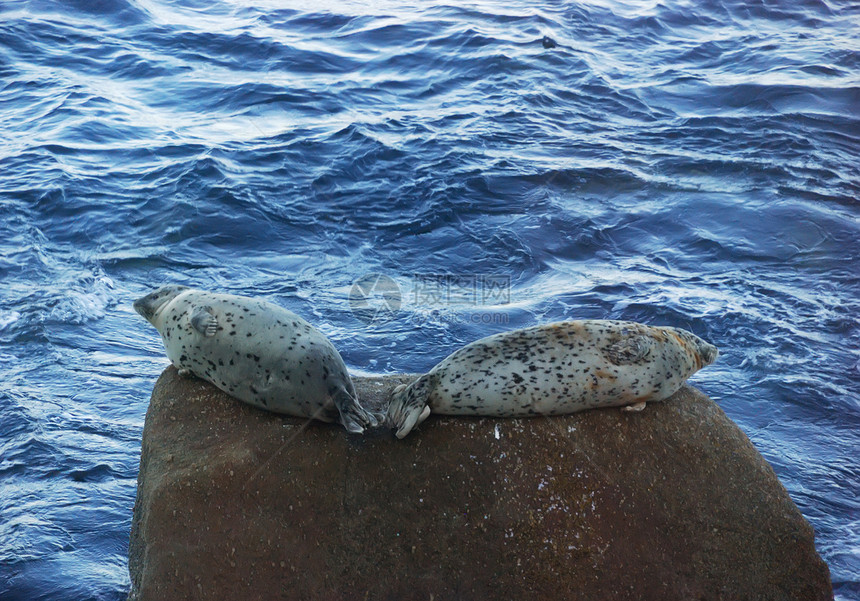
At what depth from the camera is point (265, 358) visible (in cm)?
460

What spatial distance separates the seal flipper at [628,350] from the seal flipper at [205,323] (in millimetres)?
1955

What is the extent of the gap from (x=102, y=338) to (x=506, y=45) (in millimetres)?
10039

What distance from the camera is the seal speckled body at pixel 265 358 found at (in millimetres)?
4504

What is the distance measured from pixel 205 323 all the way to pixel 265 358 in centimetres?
43

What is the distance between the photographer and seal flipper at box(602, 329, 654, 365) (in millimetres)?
4586

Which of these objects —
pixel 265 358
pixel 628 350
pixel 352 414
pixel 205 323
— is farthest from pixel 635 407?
pixel 205 323

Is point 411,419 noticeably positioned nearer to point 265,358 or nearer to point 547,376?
point 547,376

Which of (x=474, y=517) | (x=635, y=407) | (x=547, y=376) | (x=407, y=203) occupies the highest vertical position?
(x=547, y=376)

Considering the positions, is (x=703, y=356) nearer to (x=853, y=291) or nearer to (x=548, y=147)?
(x=853, y=291)

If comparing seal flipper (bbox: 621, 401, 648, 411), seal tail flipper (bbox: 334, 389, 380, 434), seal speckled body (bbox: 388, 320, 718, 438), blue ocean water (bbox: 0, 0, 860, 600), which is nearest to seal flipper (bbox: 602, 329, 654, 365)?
seal speckled body (bbox: 388, 320, 718, 438)

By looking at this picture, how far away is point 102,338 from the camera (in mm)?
7922

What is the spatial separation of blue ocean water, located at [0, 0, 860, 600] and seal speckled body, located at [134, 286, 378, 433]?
1571 mm

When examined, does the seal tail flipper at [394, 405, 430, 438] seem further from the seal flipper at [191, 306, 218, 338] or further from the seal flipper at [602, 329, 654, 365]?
the seal flipper at [191, 306, 218, 338]

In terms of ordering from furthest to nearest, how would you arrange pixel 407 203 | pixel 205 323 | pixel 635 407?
pixel 407 203, pixel 205 323, pixel 635 407
